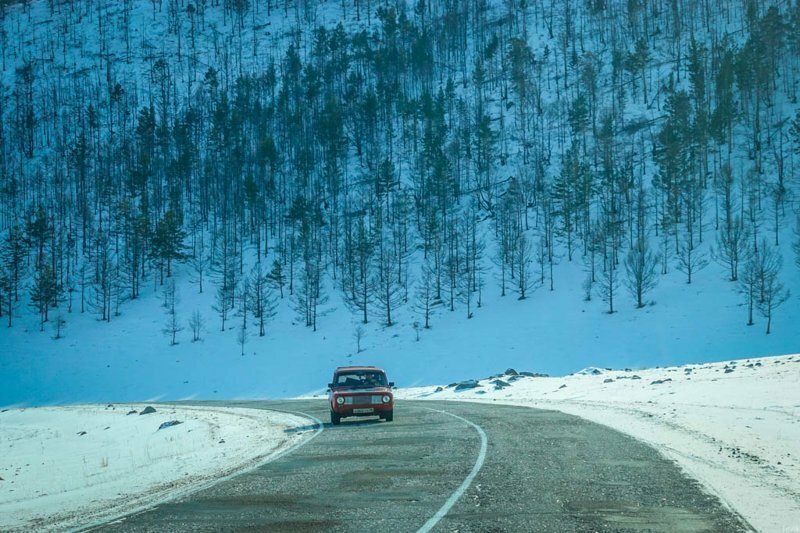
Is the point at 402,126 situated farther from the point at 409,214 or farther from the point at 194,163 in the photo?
the point at 194,163

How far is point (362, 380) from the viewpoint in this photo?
23.6m

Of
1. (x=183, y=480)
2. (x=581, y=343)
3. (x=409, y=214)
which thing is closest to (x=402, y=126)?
(x=409, y=214)

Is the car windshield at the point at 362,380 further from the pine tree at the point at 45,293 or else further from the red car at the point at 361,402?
the pine tree at the point at 45,293

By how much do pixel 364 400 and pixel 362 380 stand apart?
1.59 meters

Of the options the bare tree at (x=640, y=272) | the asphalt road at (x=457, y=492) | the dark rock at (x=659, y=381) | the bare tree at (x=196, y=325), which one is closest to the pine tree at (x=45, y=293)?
the bare tree at (x=196, y=325)

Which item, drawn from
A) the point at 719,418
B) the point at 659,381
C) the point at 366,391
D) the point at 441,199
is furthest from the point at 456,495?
the point at 441,199

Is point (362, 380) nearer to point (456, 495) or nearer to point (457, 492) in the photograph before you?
point (457, 492)

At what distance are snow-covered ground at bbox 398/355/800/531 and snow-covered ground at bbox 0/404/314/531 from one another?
874 cm

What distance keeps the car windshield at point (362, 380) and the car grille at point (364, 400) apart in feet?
3.16

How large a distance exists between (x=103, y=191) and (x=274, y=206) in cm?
3989

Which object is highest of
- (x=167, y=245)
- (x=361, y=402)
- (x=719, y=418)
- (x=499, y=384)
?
(x=167, y=245)

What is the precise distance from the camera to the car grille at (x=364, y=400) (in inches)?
867

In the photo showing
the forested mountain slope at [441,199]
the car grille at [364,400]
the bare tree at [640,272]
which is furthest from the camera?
the forested mountain slope at [441,199]

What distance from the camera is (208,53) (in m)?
194
